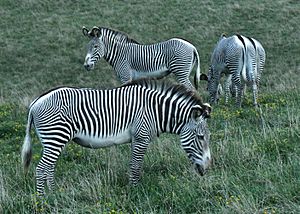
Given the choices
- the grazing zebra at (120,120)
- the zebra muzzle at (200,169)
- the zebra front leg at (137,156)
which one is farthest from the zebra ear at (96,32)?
the zebra muzzle at (200,169)

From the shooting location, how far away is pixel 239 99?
501 inches

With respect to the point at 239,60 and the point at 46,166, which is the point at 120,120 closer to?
the point at 46,166

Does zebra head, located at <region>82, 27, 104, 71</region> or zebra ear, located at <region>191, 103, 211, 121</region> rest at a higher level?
zebra ear, located at <region>191, 103, 211, 121</region>

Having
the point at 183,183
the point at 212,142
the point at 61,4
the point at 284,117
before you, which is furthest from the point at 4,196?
the point at 61,4

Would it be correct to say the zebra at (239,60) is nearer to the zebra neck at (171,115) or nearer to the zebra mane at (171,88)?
the zebra mane at (171,88)

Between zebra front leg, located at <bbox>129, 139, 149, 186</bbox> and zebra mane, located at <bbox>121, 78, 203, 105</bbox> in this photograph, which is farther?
zebra mane, located at <bbox>121, 78, 203, 105</bbox>

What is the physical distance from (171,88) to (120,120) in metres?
0.97

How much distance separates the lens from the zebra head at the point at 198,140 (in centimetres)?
675

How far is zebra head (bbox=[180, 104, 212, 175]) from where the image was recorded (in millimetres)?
6746

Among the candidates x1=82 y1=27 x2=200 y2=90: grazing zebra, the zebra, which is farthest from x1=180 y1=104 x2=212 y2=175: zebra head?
x1=82 y1=27 x2=200 y2=90: grazing zebra

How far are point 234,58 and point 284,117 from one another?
169 inches

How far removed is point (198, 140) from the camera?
22.3 ft

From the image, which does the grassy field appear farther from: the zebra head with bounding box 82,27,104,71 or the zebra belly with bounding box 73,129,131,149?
the zebra head with bounding box 82,27,104,71

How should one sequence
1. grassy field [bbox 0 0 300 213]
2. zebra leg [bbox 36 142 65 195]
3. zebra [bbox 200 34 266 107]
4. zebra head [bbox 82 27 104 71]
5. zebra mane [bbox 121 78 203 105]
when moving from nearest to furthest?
grassy field [bbox 0 0 300 213] → zebra leg [bbox 36 142 65 195] → zebra mane [bbox 121 78 203 105] → zebra [bbox 200 34 266 107] → zebra head [bbox 82 27 104 71]
